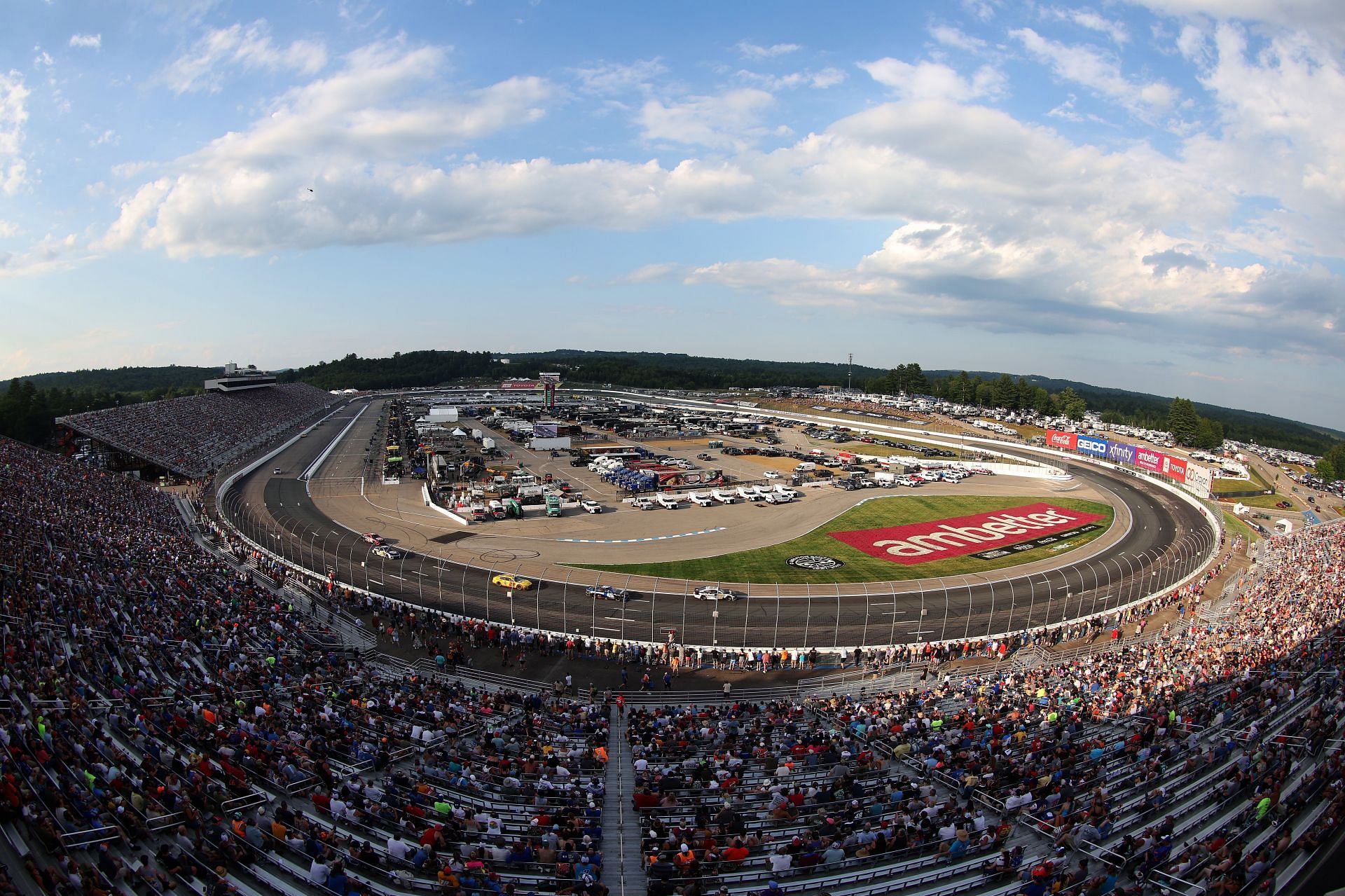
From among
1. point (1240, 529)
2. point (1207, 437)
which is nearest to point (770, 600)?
point (1240, 529)

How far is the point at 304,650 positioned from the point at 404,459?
5724 centimetres

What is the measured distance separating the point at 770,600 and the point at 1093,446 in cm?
7466

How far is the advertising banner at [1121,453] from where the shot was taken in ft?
278

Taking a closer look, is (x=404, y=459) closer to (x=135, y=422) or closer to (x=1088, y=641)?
(x=135, y=422)

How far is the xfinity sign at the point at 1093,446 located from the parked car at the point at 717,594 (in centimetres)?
7392

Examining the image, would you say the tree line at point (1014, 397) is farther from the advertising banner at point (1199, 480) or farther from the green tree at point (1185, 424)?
the advertising banner at point (1199, 480)

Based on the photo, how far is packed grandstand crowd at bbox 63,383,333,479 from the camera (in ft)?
214

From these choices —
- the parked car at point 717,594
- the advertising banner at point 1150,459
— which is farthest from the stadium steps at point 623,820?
the advertising banner at point 1150,459

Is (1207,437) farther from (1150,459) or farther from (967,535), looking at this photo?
(967,535)

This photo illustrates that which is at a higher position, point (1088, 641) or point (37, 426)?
point (37, 426)

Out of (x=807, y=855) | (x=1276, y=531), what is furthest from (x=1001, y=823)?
(x=1276, y=531)

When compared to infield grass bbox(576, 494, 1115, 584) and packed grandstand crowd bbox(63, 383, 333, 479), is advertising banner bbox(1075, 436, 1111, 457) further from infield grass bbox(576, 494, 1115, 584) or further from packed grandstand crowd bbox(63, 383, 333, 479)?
packed grandstand crowd bbox(63, 383, 333, 479)

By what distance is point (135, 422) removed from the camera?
73062mm

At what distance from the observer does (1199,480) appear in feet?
229
